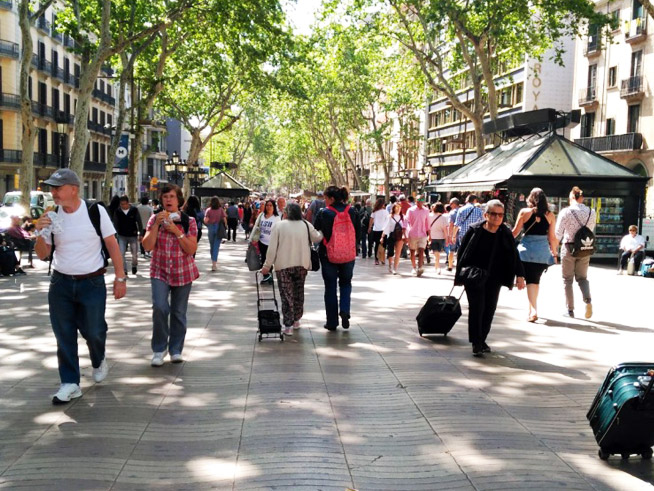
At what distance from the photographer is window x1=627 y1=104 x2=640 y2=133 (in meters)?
37.4

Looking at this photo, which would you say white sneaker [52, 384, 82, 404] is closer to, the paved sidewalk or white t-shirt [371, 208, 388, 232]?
the paved sidewalk

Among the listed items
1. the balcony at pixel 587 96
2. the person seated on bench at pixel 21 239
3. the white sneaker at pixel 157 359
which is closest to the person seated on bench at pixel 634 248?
the person seated on bench at pixel 21 239

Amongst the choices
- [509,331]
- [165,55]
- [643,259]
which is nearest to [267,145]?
[165,55]

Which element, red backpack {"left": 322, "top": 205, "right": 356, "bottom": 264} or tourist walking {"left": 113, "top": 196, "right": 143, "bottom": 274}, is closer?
red backpack {"left": 322, "top": 205, "right": 356, "bottom": 264}

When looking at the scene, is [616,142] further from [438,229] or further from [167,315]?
[167,315]

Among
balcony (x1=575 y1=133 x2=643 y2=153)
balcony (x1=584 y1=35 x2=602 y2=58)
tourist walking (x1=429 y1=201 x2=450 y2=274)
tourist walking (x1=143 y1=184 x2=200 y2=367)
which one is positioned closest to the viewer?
tourist walking (x1=143 y1=184 x2=200 y2=367)

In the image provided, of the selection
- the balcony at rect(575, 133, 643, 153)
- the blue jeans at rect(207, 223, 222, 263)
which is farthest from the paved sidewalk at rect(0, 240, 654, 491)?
the balcony at rect(575, 133, 643, 153)

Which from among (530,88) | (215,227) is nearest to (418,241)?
(215,227)

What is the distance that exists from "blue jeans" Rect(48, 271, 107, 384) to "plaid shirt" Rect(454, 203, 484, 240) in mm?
10415

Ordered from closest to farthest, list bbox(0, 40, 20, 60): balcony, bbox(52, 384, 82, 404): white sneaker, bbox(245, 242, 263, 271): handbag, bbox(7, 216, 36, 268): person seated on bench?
bbox(52, 384, 82, 404): white sneaker, bbox(245, 242, 263, 271): handbag, bbox(7, 216, 36, 268): person seated on bench, bbox(0, 40, 20, 60): balcony

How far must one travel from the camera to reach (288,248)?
27.6ft

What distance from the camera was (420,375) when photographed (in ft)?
21.8

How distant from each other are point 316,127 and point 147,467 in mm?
56486

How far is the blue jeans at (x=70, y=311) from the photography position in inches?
220
